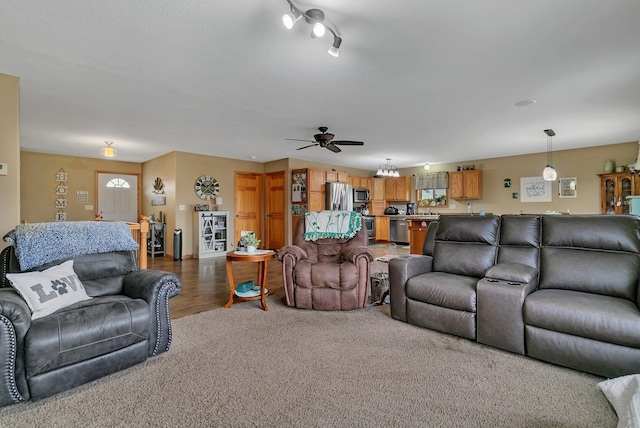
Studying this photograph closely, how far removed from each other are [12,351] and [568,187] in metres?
9.11

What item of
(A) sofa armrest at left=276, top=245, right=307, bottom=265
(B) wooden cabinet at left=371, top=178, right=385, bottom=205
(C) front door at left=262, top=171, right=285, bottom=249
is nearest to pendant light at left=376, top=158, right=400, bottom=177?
(B) wooden cabinet at left=371, top=178, right=385, bottom=205

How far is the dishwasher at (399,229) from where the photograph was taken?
29.5ft

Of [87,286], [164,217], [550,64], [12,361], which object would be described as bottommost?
[12,361]

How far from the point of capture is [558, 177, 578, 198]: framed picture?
A: 686 centimetres

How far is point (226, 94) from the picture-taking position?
3615mm

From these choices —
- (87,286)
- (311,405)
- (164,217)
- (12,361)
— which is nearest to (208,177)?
(164,217)

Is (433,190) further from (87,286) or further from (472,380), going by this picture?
(87,286)

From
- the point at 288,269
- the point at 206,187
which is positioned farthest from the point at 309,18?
the point at 206,187

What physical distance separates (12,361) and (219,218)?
5.86 m

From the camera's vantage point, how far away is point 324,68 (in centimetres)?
297

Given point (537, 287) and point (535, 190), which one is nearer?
point (537, 287)

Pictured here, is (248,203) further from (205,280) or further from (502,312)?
(502,312)

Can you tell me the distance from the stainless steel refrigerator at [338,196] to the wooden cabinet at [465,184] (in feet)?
9.30

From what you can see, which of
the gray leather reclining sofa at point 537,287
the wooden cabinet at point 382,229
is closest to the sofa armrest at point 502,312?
the gray leather reclining sofa at point 537,287
